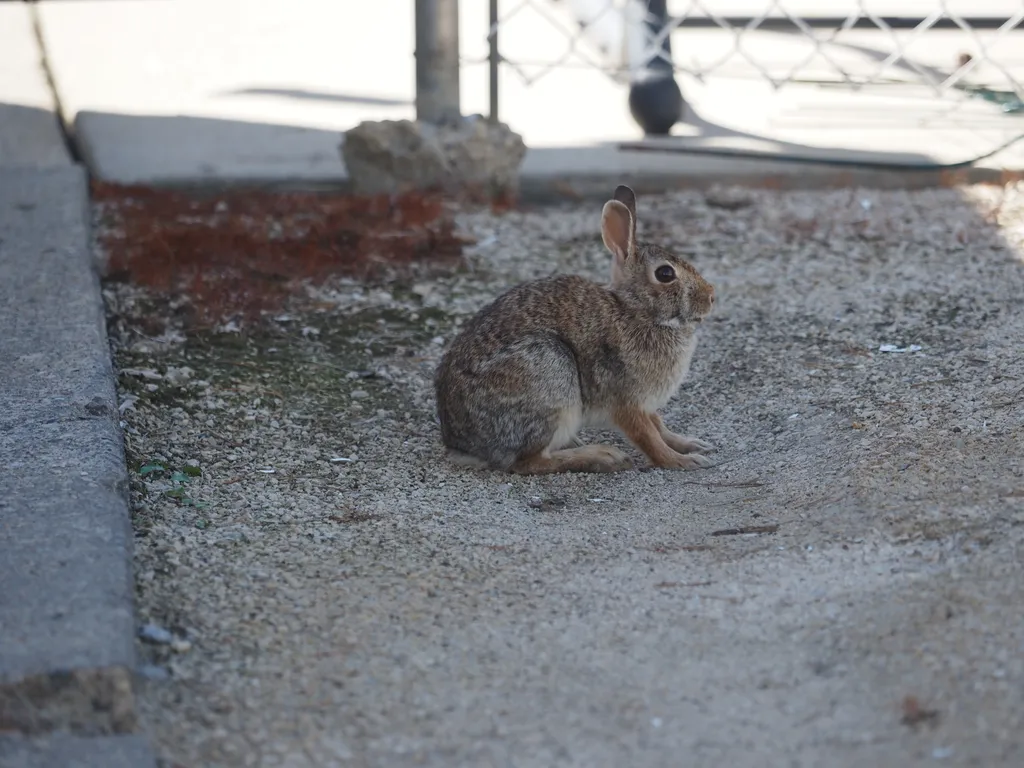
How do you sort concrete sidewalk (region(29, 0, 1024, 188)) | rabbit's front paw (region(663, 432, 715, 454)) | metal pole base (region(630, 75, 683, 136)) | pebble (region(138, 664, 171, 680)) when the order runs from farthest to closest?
1. metal pole base (region(630, 75, 683, 136))
2. concrete sidewalk (region(29, 0, 1024, 188))
3. rabbit's front paw (region(663, 432, 715, 454))
4. pebble (region(138, 664, 171, 680))

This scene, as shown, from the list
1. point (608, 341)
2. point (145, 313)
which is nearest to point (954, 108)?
point (608, 341)

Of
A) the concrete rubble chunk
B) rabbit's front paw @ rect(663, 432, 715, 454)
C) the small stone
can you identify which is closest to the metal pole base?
the concrete rubble chunk

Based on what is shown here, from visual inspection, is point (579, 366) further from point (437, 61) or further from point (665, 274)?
point (437, 61)

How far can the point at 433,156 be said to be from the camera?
6.29 metres

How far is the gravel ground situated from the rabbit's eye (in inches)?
20.5

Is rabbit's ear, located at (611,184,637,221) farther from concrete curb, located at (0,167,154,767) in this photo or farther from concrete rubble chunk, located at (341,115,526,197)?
concrete rubble chunk, located at (341,115,526,197)

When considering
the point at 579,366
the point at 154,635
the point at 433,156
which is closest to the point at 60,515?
the point at 154,635

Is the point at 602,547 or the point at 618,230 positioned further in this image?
the point at 618,230

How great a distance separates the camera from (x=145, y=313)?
4973 mm

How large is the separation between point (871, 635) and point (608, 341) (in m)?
1.61

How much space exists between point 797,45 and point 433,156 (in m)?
3.58

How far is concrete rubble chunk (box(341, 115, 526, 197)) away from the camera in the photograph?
→ 247 inches

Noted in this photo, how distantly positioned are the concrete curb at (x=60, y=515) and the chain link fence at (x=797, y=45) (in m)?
3.31

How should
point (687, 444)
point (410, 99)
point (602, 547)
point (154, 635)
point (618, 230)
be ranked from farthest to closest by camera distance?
1. point (410, 99)
2. point (618, 230)
3. point (687, 444)
4. point (602, 547)
5. point (154, 635)
